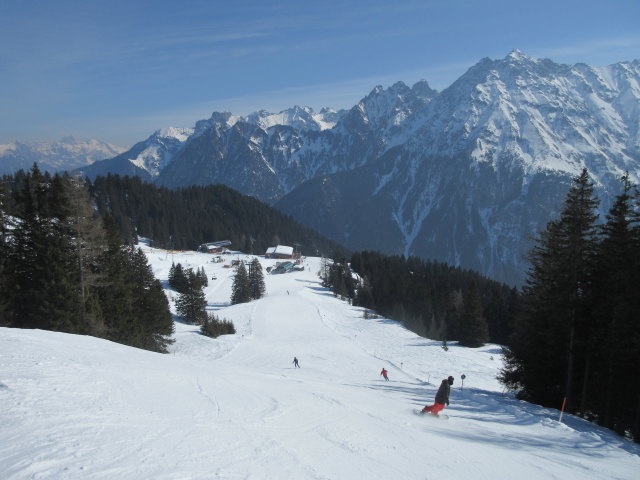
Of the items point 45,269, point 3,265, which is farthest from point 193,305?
point 45,269

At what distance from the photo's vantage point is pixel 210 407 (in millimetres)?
10852

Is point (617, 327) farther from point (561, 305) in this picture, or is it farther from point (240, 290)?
point (240, 290)

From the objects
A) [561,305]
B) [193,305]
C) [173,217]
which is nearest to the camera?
[561,305]

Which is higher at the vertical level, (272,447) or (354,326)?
(272,447)

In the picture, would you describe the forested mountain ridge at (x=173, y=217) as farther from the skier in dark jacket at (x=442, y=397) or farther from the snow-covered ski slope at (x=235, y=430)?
the skier in dark jacket at (x=442, y=397)

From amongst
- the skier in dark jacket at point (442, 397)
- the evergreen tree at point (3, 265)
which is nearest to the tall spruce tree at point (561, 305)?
the skier in dark jacket at point (442, 397)

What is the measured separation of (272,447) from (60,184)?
20703mm

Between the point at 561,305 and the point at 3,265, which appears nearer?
the point at 561,305

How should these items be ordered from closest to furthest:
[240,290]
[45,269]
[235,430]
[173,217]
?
1. [235,430]
2. [45,269]
3. [240,290]
4. [173,217]

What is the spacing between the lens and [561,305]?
800 inches

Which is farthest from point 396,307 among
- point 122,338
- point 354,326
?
point 122,338

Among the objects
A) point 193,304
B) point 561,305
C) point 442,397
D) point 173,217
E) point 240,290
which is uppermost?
point 173,217

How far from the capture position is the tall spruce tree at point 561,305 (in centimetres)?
2005

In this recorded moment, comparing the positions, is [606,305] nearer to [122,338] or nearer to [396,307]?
[122,338]
